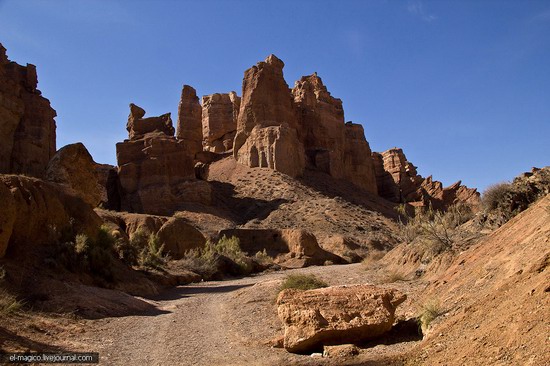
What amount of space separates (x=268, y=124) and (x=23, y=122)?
2881cm

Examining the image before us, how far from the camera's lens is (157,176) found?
56.1 m

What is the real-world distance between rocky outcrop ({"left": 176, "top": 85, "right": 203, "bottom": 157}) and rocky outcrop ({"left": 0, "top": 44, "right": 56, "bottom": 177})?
23.8m

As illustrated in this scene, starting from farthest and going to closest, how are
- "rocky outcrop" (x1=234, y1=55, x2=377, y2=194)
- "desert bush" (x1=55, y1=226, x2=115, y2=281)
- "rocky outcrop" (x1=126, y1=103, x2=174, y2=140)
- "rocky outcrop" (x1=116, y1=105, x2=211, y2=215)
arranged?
1. "rocky outcrop" (x1=234, y1=55, x2=377, y2=194)
2. "rocky outcrop" (x1=126, y1=103, x2=174, y2=140)
3. "rocky outcrop" (x1=116, y1=105, x2=211, y2=215)
4. "desert bush" (x1=55, y1=226, x2=115, y2=281)

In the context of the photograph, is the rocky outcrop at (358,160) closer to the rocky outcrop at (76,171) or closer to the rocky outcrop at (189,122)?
the rocky outcrop at (189,122)

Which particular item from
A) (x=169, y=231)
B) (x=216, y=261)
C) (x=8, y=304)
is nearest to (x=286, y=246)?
(x=169, y=231)

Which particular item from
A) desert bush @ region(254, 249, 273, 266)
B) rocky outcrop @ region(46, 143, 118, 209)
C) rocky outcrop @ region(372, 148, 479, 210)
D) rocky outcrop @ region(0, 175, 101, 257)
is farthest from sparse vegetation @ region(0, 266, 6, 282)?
rocky outcrop @ region(372, 148, 479, 210)

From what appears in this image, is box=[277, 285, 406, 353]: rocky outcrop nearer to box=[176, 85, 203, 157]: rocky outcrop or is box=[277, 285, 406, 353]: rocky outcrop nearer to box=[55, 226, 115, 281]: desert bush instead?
box=[55, 226, 115, 281]: desert bush

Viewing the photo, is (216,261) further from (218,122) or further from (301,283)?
(218,122)

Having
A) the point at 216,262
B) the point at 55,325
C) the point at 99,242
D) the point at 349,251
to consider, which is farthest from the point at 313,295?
the point at 349,251

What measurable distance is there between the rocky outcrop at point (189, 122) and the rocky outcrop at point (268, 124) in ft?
29.5

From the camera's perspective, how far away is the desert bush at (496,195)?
48.8 feet

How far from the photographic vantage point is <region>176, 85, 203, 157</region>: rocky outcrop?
7469cm

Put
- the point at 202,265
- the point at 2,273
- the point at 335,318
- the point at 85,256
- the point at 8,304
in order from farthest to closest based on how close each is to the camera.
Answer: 1. the point at 202,265
2. the point at 85,256
3. the point at 2,273
4. the point at 8,304
5. the point at 335,318

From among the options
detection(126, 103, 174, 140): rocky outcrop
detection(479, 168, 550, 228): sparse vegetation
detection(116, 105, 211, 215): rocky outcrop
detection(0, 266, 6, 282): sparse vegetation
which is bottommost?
detection(0, 266, 6, 282): sparse vegetation
